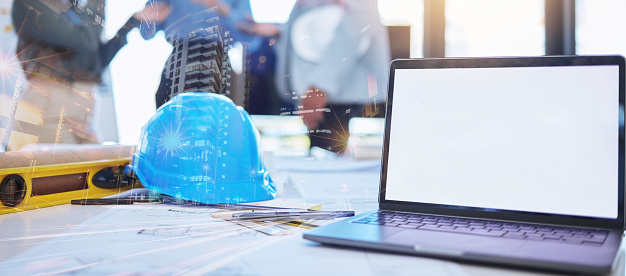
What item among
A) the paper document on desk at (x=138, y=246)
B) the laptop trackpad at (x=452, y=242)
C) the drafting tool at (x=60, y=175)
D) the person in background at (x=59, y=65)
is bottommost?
the paper document on desk at (x=138, y=246)

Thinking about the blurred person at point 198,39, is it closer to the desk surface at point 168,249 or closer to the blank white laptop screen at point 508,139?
the desk surface at point 168,249

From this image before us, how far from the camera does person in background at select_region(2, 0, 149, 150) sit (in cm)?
94

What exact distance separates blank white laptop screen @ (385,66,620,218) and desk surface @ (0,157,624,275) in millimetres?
142

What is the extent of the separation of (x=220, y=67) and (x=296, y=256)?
0.67m

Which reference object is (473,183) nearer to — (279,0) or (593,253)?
(593,253)

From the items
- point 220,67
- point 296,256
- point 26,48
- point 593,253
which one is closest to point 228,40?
point 220,67

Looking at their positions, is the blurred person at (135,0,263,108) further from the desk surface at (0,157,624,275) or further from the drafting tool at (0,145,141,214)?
the desk surface at (0,157,624,275)

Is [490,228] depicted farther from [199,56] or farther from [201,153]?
[199,56]

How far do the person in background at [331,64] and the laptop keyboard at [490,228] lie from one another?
45cm

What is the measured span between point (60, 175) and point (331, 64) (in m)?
0.62

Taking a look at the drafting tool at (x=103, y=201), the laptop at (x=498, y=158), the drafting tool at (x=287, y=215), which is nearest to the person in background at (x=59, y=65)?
the drafting tool at (x=103, y=201)

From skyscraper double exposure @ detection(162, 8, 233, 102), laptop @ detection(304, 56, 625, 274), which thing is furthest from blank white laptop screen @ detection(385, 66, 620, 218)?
skyscraper double exposure @ detection(162, 8, 233, 102)

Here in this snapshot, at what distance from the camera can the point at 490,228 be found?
0.46 m

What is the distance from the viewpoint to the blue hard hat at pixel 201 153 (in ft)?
2.61
